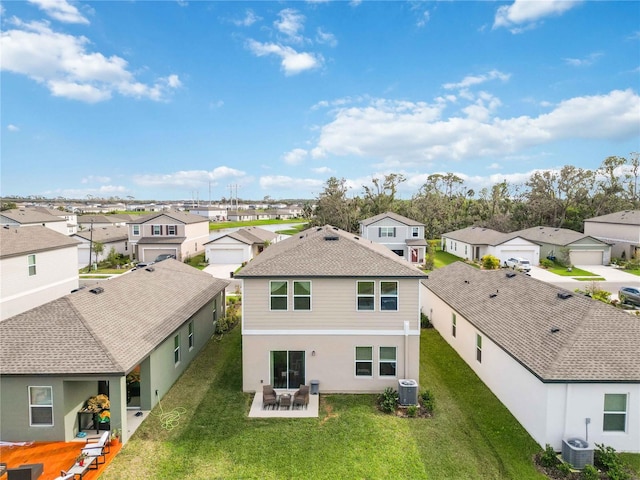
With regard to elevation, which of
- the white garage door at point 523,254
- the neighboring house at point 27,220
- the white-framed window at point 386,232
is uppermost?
the neighboring house at point 27,220

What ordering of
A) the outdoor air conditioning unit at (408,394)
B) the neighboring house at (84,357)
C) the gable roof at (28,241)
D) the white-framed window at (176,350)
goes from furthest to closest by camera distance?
the gable roof at (28,241), the white-framed window at (176,350), the outdoor air conditioning unit at (408,394), the neighboring house at (84,357)

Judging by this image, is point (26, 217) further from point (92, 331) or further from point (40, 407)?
point (40, 407)

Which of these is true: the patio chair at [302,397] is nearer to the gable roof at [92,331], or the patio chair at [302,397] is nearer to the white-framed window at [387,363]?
the white-framed window at [387,363]

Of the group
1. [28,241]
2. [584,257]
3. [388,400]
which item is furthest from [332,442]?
[584,257]

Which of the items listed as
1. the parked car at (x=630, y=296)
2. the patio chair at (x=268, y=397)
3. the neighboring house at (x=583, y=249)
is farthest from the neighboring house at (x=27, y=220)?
the neighboring house at (x=583, y=249)

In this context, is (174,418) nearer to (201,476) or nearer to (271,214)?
(201,476)

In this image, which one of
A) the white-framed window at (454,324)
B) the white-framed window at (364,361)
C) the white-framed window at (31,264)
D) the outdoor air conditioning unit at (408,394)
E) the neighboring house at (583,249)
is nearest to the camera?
the outdoor air conditioning unit at (408,394)
